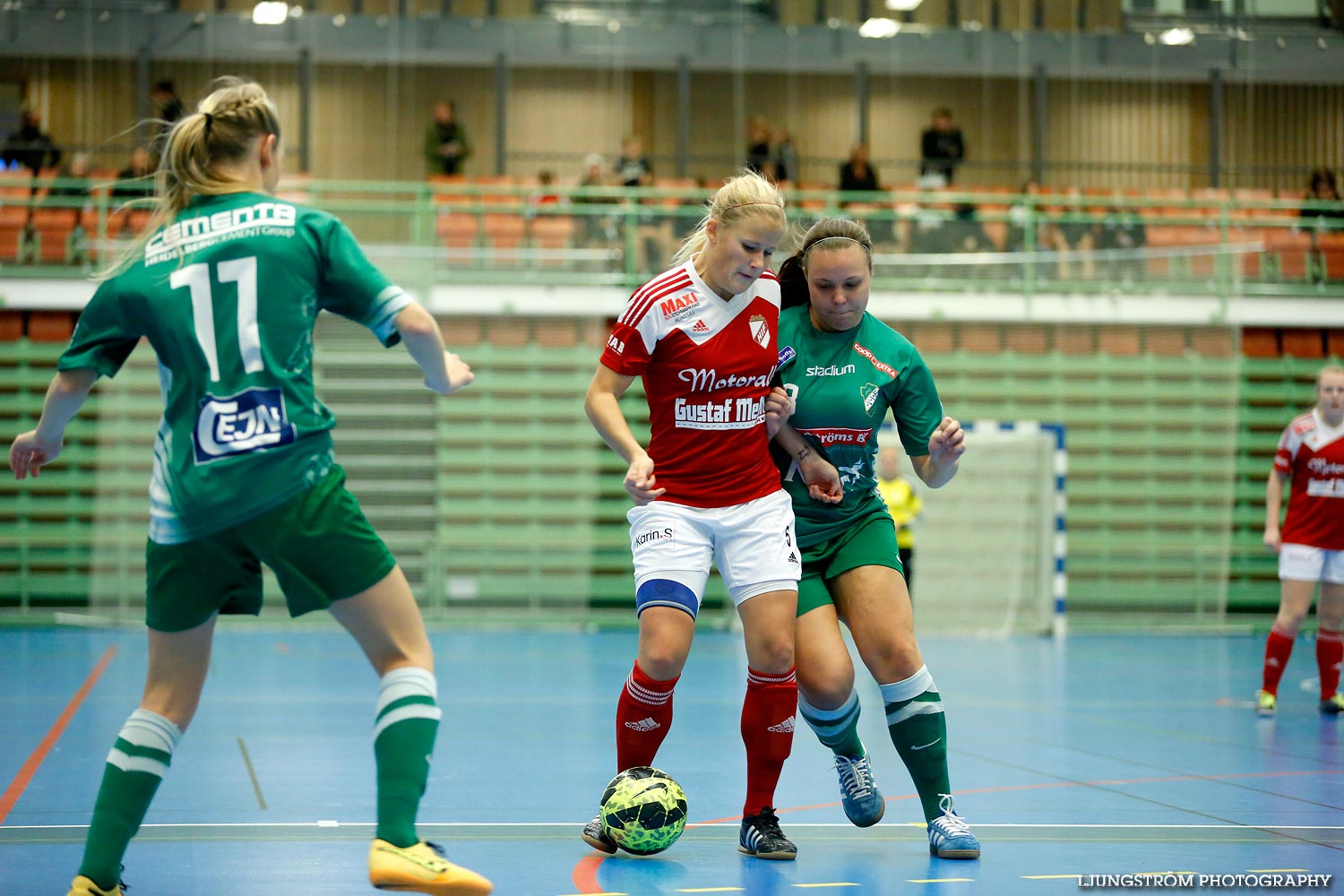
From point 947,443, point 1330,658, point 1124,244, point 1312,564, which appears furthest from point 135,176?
point 947,443

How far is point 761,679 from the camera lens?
427 cm

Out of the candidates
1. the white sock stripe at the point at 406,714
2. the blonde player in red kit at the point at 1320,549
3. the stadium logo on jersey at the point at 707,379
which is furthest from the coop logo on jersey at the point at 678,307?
the blonde player in red kit at the point at 1320,549

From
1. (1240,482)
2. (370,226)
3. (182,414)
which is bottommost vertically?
(1240,482)

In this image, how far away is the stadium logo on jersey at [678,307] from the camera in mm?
4270

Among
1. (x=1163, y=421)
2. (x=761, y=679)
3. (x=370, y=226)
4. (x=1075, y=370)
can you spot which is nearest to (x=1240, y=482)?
(x=1163, y=421)

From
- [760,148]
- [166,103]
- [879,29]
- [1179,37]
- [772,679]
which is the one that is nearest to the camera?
[772,679]

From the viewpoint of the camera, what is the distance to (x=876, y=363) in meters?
4.52

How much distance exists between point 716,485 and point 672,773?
2020 millimetres

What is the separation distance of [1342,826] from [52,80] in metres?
20.5

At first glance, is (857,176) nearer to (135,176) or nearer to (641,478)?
(135,176)

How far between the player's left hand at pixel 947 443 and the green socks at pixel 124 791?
2.40 m

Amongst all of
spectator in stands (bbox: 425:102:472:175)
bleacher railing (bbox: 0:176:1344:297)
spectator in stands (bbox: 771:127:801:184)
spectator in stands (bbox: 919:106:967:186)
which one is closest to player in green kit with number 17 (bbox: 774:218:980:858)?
bleacher railing (bbox: 0:176:1344:297)

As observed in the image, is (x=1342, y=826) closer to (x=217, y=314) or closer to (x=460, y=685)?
(x=217, y=314)

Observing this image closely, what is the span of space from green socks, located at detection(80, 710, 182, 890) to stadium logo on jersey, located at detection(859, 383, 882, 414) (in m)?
2.32
